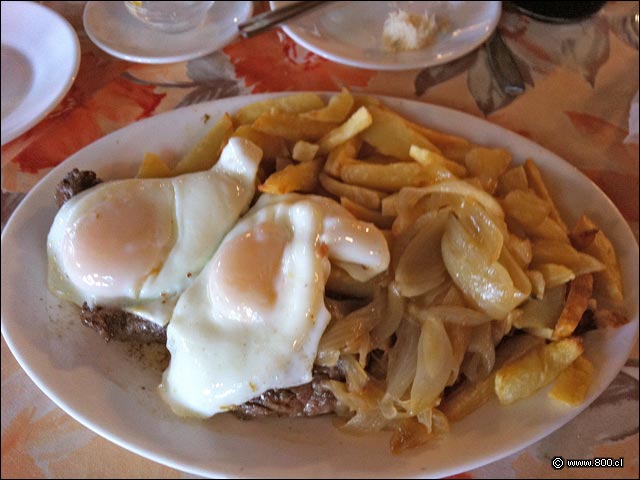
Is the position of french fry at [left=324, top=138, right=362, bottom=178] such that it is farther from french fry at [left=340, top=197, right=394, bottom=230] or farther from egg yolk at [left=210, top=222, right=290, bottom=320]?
egg yolk at [left=210, top=222, right=290, bottom=320]

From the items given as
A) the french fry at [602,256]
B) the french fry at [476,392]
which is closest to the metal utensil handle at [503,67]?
the french fry at [602,256]

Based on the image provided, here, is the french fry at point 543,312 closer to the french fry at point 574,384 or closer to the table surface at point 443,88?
the french fry at point 574,384

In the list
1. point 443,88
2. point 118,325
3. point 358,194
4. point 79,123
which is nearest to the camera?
point 118,325

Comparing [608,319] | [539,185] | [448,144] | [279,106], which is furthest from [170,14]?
[608,319]

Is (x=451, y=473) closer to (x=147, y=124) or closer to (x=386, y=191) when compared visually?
(x=386, y=191)

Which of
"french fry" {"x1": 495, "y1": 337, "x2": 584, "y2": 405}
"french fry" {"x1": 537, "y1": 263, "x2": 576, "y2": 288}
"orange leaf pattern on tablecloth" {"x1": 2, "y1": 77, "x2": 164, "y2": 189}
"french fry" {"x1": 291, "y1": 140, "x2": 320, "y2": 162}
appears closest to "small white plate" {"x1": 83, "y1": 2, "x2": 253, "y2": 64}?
"orange leaf pattern on tablecloth" {"x1": 2, "y1": 77, "x2": 164, "y2": 189}

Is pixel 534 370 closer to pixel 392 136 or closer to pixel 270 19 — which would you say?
pixel 392 136
